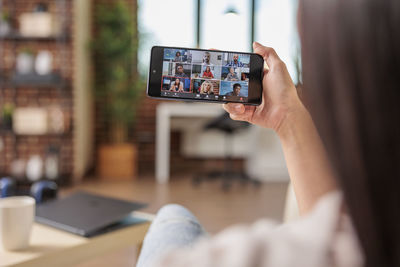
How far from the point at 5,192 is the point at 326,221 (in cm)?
109

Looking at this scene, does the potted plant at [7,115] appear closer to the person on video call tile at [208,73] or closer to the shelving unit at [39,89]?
the shelving unit at [39,89]

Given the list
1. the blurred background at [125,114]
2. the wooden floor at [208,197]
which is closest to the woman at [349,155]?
the wooden floor at [208,197]

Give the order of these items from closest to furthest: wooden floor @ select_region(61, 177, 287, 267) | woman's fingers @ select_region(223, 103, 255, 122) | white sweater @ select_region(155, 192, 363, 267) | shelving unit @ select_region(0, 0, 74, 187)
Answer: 1. white sweater @ select_region(155, 192, 363, 267)
2. woman's fingers @ select_region(223, 103, 255, 122)
3. wooden floor @ select_region(61, 177, 287, 267)
4. shelving unit @ select_region(0, 0, 74, 187)

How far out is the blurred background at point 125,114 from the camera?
3578 mm

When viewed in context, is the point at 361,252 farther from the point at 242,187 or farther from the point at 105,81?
the point at 105,81

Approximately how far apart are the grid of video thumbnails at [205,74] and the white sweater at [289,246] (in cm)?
59

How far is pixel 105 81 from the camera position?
15.1 feet

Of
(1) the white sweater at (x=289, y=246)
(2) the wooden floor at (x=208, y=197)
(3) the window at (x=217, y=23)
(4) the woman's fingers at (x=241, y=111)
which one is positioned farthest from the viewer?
(3) the window at (x=217, y=23)

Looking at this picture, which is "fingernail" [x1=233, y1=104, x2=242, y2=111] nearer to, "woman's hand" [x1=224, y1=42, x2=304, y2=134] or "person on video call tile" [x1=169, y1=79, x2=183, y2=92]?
"woman's hand" [x1=224, y1=42, x2=304, y2=134]

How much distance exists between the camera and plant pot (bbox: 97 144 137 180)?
4.30 meters

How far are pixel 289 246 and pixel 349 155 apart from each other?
3.5 inches

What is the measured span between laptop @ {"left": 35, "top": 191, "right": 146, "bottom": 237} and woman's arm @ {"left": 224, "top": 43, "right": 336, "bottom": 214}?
416 millimetres

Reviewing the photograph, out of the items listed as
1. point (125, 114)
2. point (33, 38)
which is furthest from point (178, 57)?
point (125, 114)

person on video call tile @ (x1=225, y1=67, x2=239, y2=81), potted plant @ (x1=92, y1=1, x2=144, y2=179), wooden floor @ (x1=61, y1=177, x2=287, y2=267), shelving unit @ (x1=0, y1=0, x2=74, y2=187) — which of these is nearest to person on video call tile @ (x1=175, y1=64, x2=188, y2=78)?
person on video call tile @ (x1=225, y1=67, x2=239, y2=81)
